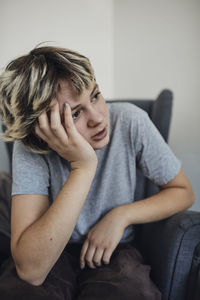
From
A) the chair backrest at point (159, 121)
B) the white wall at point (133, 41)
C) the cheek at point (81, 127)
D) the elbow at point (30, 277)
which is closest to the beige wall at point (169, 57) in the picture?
the white wall at point (133, 41)

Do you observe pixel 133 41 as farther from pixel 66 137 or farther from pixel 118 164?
pixel 66 137

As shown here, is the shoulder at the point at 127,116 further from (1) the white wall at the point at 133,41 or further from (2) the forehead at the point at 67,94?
(1) the white wall at the point at 133,41

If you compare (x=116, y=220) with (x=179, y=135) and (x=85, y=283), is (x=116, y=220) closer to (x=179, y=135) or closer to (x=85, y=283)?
(x=85, y=283)

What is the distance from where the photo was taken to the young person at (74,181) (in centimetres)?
72

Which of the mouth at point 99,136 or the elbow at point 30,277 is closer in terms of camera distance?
the elbow at point 30,277

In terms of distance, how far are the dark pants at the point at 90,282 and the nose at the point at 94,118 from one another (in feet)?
1.34

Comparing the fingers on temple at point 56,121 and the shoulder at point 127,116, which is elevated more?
→ the fingers on temple at point 56,121

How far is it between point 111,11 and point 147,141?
3.46 ft

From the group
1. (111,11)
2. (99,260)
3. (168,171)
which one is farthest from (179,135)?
(99,260)

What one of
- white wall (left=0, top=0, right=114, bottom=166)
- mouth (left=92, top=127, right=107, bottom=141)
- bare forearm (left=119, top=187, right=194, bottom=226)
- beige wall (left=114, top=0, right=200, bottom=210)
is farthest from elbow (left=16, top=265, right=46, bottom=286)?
beige wall (left=114, top=0, right=200, bottom=210)

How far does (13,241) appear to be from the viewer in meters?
0.75

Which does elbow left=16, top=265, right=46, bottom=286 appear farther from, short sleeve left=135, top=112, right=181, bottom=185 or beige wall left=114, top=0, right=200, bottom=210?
beige wall left=114, top=0, right=200, bottom=210

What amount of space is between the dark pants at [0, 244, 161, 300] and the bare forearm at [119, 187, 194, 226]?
0.12 m

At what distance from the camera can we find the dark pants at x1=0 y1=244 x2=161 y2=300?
0.70m
